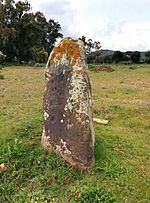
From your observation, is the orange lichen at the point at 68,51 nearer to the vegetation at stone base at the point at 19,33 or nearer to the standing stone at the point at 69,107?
the standing stone at the point at 69,107

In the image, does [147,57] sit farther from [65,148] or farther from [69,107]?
[65,148]

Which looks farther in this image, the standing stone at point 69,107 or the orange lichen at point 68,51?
the orange lichen at point 68,51

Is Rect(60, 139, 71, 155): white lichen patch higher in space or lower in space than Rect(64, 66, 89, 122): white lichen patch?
lower

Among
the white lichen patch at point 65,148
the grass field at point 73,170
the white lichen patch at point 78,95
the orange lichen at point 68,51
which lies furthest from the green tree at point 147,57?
the white lichen patch at point 65,148

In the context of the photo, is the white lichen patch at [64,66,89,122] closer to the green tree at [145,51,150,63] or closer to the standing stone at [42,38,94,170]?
the standing stone at [42,38,94,170]

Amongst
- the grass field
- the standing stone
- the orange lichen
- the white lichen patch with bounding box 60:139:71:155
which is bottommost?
the grass field

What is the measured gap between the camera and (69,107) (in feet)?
21.3

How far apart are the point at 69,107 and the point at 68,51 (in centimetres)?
113

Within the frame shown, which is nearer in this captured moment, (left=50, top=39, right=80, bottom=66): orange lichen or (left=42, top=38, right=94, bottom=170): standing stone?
(left=42, top=38, right=94, bottom=170): standing stone

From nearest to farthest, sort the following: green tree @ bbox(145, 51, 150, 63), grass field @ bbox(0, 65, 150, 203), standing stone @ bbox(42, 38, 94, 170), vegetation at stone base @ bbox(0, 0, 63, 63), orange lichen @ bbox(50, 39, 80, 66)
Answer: grass field @ bbox(0, 65, 150, 203)
standing stone @ bbox(42, 38, 94, 170)
orange lichen @ bbox(50, 39, 80, 66)
green tree @ bbox(145, 51, 150, 63)
vegetation at stone base @ bbox(0, 0, 63, 63)

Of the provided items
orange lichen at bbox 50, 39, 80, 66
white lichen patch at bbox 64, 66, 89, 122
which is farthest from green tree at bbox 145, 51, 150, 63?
white lichen patch at bbox 64, 66, 89, 122

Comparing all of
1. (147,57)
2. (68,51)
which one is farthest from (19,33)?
(68,51)

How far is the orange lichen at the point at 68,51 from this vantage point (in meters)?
6.66

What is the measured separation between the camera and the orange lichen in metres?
6.66
